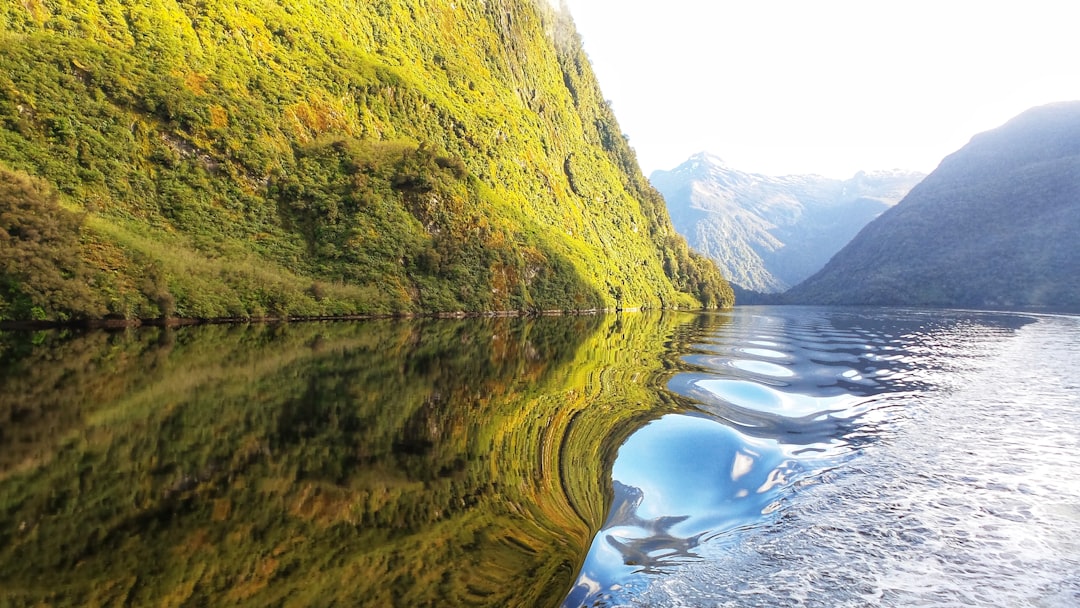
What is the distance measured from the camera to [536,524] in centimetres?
725

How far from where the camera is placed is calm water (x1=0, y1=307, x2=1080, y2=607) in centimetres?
567

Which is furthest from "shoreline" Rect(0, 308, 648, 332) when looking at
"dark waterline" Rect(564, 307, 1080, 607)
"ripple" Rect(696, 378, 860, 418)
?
"dark waterline" Rect(564, 307, 1080, 607)

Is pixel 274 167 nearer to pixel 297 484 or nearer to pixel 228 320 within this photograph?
pixel 228 320

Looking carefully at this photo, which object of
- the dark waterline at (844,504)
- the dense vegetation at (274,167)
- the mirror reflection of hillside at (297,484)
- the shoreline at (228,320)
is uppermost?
the dense vegetation at (274,167)

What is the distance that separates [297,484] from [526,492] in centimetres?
381

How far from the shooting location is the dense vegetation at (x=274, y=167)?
4319 centimetres

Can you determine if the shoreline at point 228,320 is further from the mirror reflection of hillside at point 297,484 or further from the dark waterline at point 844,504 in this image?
the dark waterline at point 844,504

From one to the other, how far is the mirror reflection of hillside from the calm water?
45mm

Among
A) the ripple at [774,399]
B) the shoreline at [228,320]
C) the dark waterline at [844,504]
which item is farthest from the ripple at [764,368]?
the shoreline at [228,320]

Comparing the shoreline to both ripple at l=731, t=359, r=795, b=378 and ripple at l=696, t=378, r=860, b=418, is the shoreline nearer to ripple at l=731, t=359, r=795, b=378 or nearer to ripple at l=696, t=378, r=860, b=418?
ripple at l=696, t=378, r=860, b=418

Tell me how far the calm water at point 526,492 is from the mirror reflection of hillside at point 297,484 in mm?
45

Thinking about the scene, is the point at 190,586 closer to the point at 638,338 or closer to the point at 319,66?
the point at 638,338

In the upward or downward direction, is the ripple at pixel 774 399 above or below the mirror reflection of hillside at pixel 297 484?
below

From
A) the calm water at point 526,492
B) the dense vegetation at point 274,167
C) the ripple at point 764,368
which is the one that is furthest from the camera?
the dense vegetation at point 274,167
